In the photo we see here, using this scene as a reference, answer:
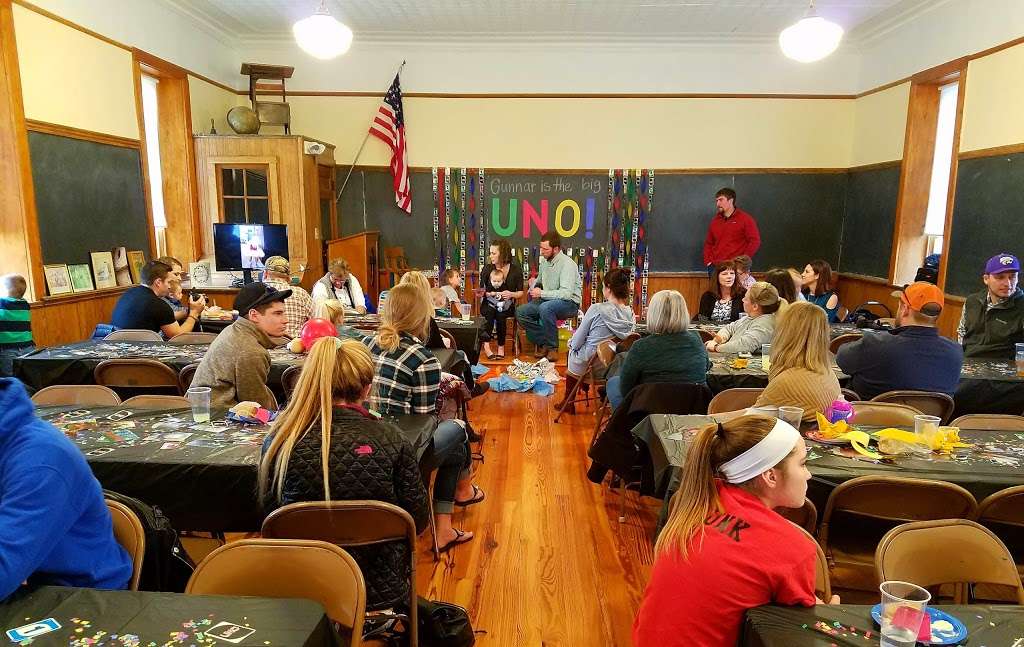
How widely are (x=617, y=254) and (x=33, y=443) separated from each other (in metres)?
8.10

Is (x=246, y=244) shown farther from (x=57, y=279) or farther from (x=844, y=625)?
(x=844, y=625)

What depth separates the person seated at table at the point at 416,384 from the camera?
3057 millimetres

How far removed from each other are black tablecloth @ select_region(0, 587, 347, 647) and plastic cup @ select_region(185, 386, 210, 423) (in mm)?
1304

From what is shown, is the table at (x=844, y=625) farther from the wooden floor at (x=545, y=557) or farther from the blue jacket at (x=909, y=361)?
the blue jacket at (x=909, y=361)

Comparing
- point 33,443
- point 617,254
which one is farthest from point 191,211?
point 33,443

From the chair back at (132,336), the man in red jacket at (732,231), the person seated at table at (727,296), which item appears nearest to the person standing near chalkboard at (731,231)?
the man in red jacket at (732,231)

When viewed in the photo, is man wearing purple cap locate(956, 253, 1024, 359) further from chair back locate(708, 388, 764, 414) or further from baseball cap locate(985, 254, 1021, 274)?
chair back locate(708, 388, 764, 414)

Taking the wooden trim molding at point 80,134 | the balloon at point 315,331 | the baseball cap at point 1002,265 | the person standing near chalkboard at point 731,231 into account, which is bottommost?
the balloon at point 315,331

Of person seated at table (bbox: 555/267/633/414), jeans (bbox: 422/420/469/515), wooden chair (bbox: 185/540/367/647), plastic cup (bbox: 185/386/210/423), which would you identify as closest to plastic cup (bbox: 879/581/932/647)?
wooden chair (bbox: 185/540/367/647)

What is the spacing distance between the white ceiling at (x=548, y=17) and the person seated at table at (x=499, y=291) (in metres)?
2.76

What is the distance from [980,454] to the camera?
261cm

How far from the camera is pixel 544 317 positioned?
24.9 feet

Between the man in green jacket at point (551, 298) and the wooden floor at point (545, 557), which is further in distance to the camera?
the man in green jacket at point (551, 298)

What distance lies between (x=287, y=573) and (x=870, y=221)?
860 cm
